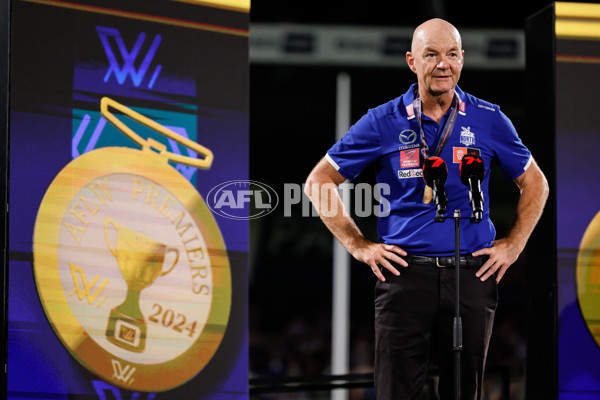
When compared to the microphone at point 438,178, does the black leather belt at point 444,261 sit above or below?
below

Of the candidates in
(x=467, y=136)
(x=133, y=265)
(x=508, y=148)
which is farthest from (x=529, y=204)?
(x=133, y=265)

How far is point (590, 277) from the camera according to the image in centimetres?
311

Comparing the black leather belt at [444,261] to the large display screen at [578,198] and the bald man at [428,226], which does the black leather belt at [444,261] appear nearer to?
the bald man at [428,226]

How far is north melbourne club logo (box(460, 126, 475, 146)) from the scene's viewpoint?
242cm

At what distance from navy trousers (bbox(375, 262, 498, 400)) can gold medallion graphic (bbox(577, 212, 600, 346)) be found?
930 millimetres

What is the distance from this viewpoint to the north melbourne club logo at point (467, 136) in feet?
7.95

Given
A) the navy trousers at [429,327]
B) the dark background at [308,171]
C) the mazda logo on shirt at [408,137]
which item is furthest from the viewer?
the dark background at [308,171]

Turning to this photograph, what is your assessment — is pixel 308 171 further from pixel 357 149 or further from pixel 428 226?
pixel 428 226

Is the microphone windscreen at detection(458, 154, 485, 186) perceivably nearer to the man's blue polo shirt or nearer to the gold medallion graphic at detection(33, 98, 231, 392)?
the man's blue polo shirt

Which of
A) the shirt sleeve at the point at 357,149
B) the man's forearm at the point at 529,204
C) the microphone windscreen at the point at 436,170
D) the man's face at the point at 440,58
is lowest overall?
the man's forearm at the point at 529,204

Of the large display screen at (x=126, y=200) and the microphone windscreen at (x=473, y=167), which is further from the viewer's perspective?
the large display screen at (x=126, y=200)

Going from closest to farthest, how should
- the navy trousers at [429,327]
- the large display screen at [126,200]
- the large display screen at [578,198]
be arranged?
the navy trousers at [429,327], the large display screen at [126,200], the large display screen at [578,198]

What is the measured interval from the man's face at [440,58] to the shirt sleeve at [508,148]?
0.78ft

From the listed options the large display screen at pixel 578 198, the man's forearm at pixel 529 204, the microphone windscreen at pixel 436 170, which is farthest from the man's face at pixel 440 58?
the large display screen at pixel 578 198
